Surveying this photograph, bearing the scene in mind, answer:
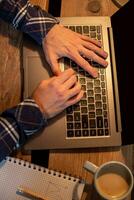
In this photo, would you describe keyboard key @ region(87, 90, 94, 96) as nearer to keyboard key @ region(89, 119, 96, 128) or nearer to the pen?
keyboard key @ region(89, 119, 96, 128)

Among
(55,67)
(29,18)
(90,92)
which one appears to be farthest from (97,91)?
(29,18)

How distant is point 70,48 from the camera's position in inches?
33.3

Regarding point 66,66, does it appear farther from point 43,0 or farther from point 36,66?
point 43,0

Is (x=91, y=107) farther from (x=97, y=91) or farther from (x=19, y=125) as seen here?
(x=19, y=125)

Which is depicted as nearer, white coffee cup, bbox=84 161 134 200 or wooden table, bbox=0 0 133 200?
white coffee cup, bbox=84 161 134 200

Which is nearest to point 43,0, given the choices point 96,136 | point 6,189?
point 96,136

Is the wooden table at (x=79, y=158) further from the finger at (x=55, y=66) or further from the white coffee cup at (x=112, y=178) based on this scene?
the finger at (x=55, y=66)

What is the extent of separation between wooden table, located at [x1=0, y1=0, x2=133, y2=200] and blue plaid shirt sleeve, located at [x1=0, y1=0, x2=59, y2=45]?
0.04m

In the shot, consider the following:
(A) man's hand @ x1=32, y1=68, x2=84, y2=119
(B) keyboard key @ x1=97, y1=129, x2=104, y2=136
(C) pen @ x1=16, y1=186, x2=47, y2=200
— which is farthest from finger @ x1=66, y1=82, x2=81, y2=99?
(C) pen @ x1=16, y1=186, x2=47, y2=200

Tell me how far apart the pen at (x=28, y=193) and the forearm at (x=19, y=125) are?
0.08 metres

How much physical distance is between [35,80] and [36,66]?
4 centimetres

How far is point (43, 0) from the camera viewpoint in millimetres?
915

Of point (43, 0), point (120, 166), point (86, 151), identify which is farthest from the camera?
point (43, 0)

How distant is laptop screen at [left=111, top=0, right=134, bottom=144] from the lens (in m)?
0.78
